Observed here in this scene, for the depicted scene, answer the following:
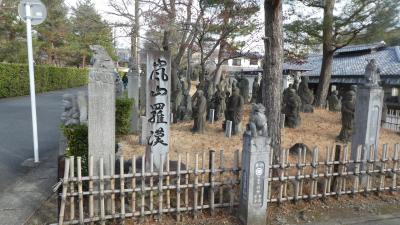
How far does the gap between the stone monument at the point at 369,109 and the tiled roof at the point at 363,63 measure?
40.2 ft

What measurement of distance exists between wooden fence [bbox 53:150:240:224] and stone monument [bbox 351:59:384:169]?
2922 mm

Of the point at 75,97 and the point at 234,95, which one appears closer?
the point at 75,97

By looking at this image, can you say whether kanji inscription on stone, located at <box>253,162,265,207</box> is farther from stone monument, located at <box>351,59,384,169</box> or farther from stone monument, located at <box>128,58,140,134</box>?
stone monument, located at <box>128,58,140,134</box>

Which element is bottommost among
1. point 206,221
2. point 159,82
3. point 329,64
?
point 206,221

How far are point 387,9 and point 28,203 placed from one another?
1335cm

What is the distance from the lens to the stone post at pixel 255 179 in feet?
13.7

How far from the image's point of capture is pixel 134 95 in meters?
10.5

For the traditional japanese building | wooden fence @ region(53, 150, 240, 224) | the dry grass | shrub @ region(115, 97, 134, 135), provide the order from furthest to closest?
1. the traditional japanese building
2. shrub @ region(115, 97, 134, 135)
3. the dry grass
4. wooden fence @ region(53, 150, 240, 224)

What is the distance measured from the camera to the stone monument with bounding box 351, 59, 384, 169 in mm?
5828

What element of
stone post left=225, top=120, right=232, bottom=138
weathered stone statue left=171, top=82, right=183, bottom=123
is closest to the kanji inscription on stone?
stone post left=225, top=120, right=232, bottom=138

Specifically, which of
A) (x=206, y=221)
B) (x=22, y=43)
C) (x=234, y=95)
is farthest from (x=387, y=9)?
(x=22, y=43)

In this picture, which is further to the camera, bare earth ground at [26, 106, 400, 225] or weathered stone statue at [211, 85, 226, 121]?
weathered stone statue at [211, 85, 226, 121]

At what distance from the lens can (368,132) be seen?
5844 mm

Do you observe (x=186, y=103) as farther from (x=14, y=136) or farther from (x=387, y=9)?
(x=387, y=9)
